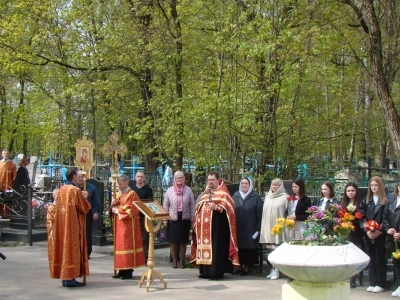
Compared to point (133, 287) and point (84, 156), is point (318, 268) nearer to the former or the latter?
point (133, 287)

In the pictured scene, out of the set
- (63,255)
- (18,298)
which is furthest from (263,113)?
(18,298)

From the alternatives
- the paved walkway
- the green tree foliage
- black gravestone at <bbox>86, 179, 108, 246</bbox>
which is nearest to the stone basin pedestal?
the paved walkway

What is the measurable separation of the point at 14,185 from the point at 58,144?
12.4m

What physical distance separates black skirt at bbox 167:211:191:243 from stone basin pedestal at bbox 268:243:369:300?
509 cm

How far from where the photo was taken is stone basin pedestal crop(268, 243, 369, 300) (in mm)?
6141

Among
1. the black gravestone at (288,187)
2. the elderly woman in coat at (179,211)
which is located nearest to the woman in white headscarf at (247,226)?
the black gravestone at (288,187)

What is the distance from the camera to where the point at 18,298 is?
926 cm

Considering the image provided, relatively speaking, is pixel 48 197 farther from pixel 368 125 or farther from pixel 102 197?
pixel 368 125

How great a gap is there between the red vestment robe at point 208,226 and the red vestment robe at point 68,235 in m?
1.83

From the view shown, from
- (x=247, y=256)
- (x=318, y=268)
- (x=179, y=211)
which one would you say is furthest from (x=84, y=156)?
(x=318, y=268)

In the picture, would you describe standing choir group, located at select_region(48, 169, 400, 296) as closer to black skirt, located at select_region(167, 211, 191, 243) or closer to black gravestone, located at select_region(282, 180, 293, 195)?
black skirt, located at select_region(167, 211, 191, 243)

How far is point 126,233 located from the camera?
10352 mm

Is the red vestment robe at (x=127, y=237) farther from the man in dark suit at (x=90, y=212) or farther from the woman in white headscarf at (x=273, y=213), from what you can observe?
the woman in white headscarf at (x=273, y=213)

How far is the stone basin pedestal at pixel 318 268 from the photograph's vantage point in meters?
6.14
